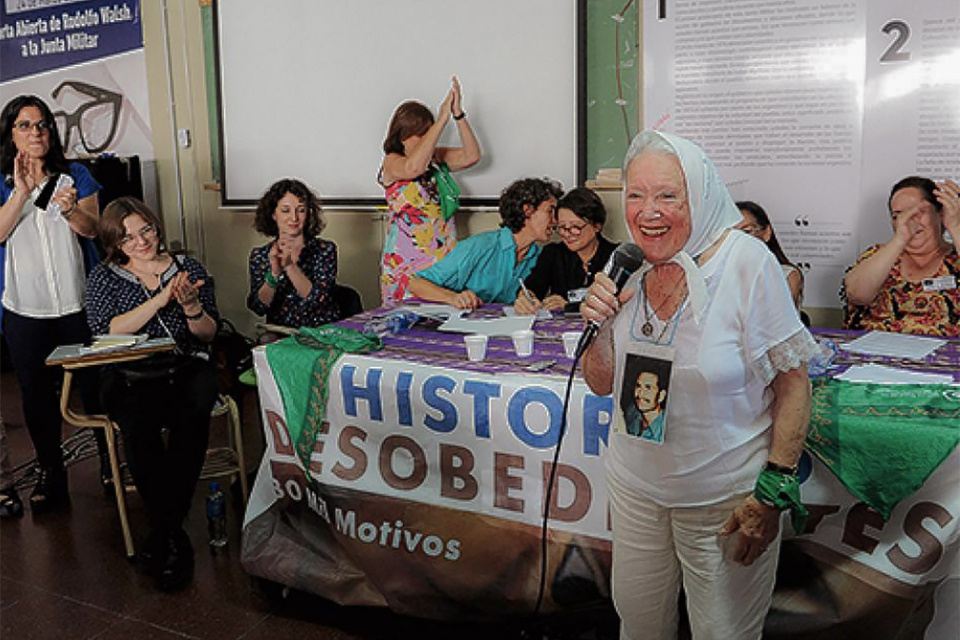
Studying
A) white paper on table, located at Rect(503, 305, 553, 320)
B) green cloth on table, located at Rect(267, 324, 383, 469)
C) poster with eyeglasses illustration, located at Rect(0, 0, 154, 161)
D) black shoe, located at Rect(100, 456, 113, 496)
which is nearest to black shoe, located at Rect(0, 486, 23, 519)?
black shoe, located at Rect(100, 456, 113, 496)

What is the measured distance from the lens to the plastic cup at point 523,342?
6.86 feet

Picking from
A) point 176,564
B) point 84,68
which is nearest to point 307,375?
point 176,564

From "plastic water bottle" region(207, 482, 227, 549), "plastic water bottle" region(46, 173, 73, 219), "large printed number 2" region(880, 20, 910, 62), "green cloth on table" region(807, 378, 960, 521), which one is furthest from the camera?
"plastic water bottle" region(46, 173, 73, 219)

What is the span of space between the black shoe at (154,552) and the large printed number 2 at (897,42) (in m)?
2.86

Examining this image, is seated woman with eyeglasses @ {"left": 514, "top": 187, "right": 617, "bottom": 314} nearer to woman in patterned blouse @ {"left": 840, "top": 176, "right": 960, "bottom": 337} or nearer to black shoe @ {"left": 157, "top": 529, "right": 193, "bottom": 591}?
woman in patterned blouse @ {"left": 840, "top": 176, "right": 960, "bottom": 337}

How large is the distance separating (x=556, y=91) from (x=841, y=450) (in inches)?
90.2

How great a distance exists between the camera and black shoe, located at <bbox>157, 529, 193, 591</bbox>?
2.54 meters

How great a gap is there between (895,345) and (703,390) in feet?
3.32

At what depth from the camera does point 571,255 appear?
9.75 ft

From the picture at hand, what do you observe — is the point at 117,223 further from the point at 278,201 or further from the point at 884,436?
the point at 884,436

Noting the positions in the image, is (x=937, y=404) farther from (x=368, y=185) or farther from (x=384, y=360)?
(x=368, y=185)

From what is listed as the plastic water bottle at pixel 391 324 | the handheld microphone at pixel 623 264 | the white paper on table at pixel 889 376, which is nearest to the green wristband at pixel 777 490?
the handheld microphone at pixel 623 264

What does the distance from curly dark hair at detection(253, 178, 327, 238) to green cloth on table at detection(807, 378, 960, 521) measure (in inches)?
84.0

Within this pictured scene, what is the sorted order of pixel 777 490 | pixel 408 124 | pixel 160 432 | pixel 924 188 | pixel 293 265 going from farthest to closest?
1. pixel 408 124
2. pixel 293 265
3. pixel 160 432
4. pixel 924 188
5. pixel 777 490
